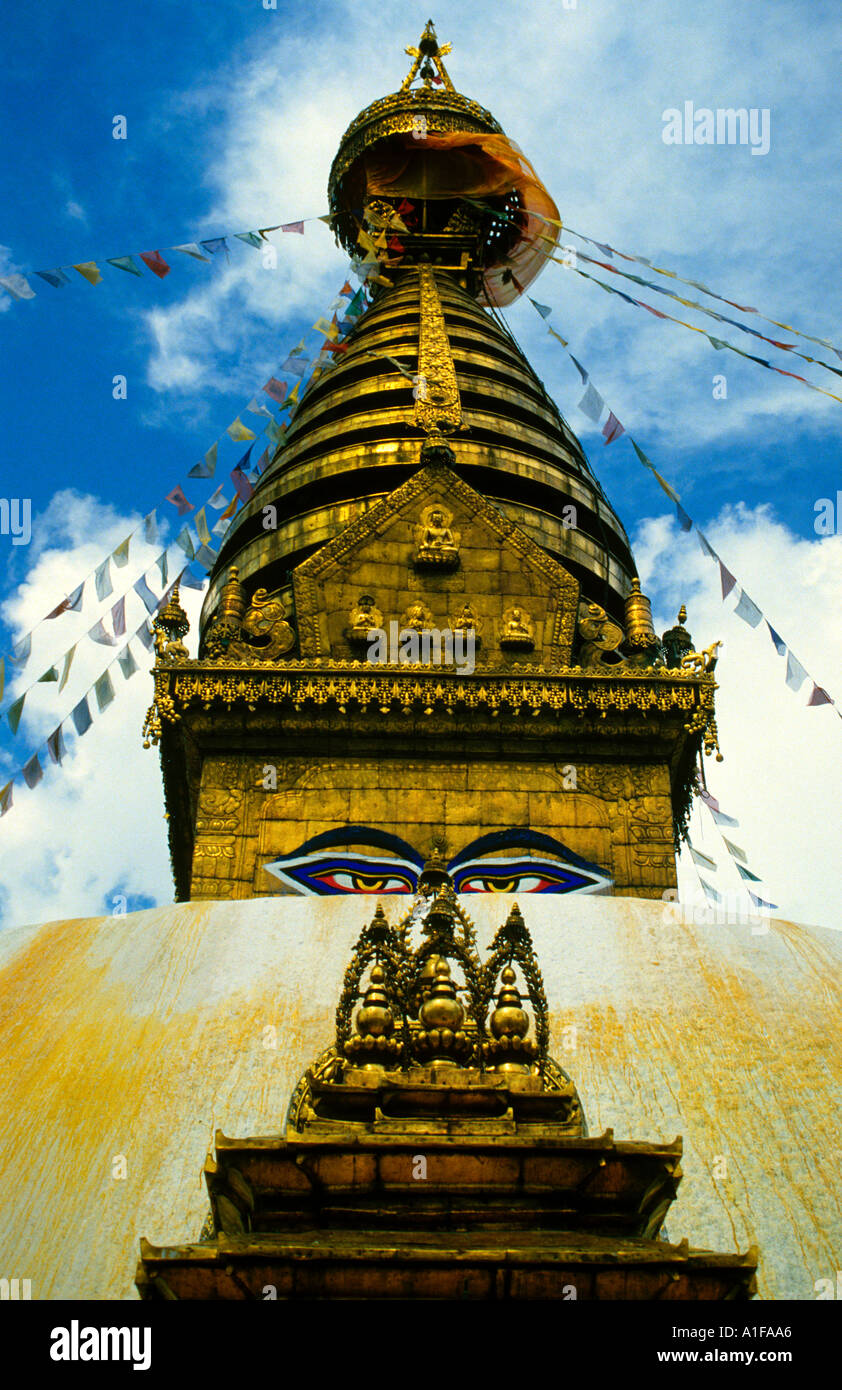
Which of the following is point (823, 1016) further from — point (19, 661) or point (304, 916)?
point (19, 661)

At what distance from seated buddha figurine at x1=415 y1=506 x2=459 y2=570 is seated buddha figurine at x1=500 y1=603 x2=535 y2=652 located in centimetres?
78

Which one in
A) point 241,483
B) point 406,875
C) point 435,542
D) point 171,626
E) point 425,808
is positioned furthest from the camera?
point 241,483

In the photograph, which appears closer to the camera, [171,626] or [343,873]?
[343,873]

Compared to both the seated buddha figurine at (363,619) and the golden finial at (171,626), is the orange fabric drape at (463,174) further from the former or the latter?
the golden finial at (171,626)

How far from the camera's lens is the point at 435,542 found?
12320 mm

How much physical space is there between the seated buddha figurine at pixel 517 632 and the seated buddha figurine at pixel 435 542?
2.57ft

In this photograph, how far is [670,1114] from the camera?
641cm

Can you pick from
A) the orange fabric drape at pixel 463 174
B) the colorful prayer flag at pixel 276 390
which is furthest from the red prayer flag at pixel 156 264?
the orange fabric drape at pixel 463 174

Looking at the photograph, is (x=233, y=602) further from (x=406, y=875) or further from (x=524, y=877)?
(x=524, y=877)

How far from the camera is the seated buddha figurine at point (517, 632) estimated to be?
11672mm

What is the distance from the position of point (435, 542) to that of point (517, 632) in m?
1.27

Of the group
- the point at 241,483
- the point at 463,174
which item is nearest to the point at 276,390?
the point at 241,483
